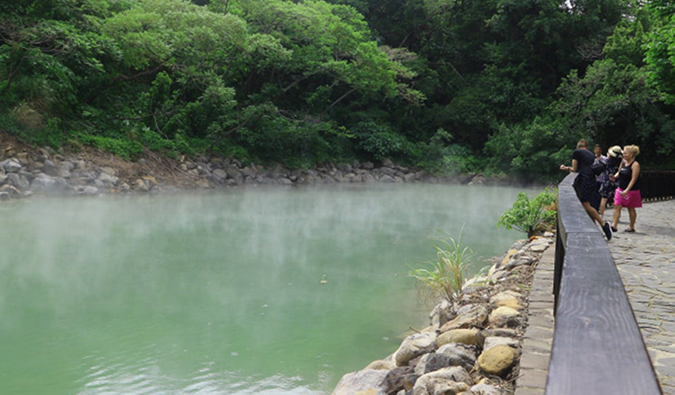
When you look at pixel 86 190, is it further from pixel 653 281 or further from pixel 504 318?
pixel 653 281

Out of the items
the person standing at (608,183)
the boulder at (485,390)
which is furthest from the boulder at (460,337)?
the person standing at (608,183)

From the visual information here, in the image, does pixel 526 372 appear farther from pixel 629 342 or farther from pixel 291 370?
pixel 291 370

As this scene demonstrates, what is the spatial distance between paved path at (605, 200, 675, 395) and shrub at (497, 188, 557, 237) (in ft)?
3.52

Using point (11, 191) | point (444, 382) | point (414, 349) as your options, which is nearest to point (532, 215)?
point (414, 349)

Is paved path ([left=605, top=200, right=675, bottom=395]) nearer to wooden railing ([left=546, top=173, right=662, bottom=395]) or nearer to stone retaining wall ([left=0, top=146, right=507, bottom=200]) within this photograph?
wooden railing ([left=546, top=173, right=662, bottom=395])

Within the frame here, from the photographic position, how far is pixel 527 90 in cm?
3039

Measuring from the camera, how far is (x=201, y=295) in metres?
7.20

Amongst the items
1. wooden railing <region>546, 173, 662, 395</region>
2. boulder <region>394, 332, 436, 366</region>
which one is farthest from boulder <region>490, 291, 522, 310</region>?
wooden railing <region>546, 173, 662, 395</region>

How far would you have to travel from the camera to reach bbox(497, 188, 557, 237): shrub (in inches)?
361

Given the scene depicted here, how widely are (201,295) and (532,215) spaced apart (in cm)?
531

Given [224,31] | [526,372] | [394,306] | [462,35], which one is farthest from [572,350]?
[462,35]

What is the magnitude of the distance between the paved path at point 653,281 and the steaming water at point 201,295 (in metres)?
2.21

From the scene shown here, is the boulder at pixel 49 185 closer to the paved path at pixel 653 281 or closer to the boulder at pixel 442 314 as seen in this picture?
the boulder at pixel 442 314

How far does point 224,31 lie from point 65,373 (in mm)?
17218
